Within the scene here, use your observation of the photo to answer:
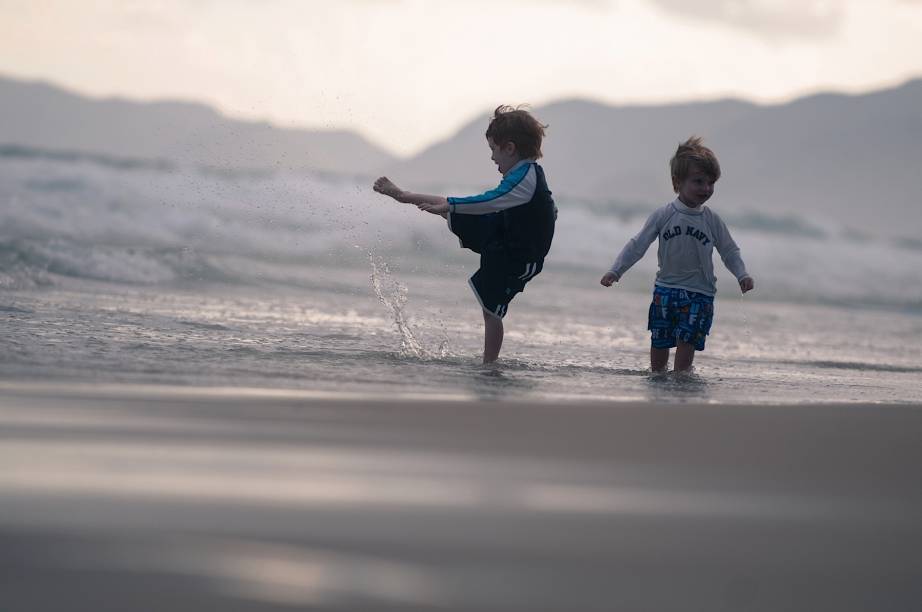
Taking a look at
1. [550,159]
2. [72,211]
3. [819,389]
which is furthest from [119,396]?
[550,159]

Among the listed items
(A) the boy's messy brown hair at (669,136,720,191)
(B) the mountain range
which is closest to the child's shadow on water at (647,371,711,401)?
(A) the boy's messy brown hair at (669,136,720,191)

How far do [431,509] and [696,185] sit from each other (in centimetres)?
383

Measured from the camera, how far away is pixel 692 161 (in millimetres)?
5648

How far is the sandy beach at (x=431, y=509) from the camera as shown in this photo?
1.77 m

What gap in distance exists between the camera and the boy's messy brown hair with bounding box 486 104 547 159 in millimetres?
5445

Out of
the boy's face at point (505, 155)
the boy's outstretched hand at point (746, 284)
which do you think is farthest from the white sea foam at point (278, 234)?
the boy's outstretched hand at point (746, 284)

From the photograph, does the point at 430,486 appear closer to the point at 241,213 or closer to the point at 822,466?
the point at 822,466

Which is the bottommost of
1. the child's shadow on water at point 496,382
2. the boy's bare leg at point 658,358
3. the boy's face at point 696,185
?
the child's shadow on water at point 496,382

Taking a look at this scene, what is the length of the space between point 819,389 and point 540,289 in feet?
20.3

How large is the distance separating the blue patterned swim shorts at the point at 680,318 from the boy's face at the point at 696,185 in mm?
487

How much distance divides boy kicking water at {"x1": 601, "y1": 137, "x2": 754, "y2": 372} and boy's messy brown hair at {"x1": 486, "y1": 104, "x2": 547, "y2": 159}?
70 centimetres

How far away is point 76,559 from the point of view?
1.80 meters

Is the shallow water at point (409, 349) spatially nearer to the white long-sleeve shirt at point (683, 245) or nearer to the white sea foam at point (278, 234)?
the white long-sleeve shirt at point (683, 245)

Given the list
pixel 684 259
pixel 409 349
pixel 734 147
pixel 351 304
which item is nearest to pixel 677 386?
pixel 684 259
